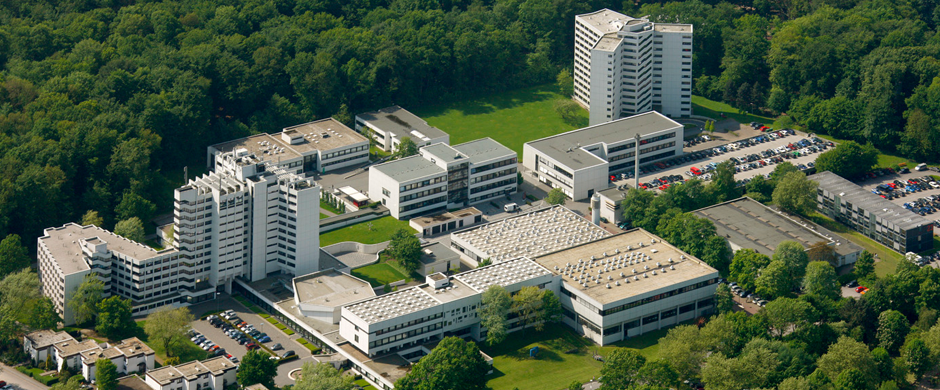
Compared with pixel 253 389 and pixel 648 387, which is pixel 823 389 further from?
pixel 253 389

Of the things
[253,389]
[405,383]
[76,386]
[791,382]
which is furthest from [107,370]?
[791,382]

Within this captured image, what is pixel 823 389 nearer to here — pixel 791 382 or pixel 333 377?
pixel 791 382

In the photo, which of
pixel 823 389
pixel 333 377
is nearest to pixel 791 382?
pixel 823 389

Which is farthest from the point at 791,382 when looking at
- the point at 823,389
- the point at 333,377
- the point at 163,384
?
the point at 163,384

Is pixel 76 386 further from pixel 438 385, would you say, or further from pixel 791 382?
pixel 791 382

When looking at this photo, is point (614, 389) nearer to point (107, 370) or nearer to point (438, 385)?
point (438, 385)

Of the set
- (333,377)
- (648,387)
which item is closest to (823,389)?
(648,387)
